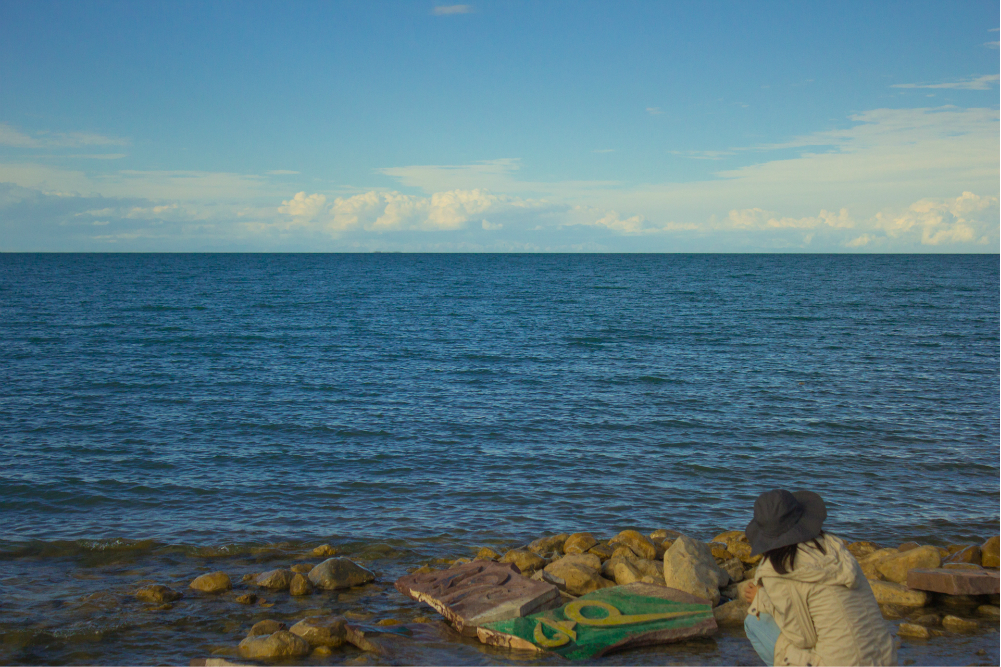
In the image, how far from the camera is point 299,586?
8.94 metres

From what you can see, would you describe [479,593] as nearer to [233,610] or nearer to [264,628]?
[264,628]

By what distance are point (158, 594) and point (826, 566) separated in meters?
7.82

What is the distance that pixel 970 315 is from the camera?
156 feet

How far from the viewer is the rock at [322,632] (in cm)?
734

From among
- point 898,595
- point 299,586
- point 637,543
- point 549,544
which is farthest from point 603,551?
A: point 299,586

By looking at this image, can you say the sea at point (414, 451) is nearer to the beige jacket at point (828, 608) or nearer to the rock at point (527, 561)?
the rock at point (527, 561)

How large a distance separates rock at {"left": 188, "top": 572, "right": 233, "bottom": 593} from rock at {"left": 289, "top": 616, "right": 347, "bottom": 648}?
207 cm

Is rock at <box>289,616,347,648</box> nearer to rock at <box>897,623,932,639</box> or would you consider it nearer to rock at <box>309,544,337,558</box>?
rock at <box>309,544,337,558</box>

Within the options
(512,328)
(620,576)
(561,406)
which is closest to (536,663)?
(620,576)

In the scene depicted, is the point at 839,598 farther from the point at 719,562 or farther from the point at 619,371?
the point at 619,371

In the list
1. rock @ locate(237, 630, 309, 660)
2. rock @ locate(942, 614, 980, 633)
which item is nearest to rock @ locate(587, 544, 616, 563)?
rock @ locate(942, 614, 980, 633)

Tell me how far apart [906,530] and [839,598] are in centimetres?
885

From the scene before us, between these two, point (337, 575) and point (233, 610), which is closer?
point (233, 610)

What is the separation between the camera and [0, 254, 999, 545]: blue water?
40.1ft
